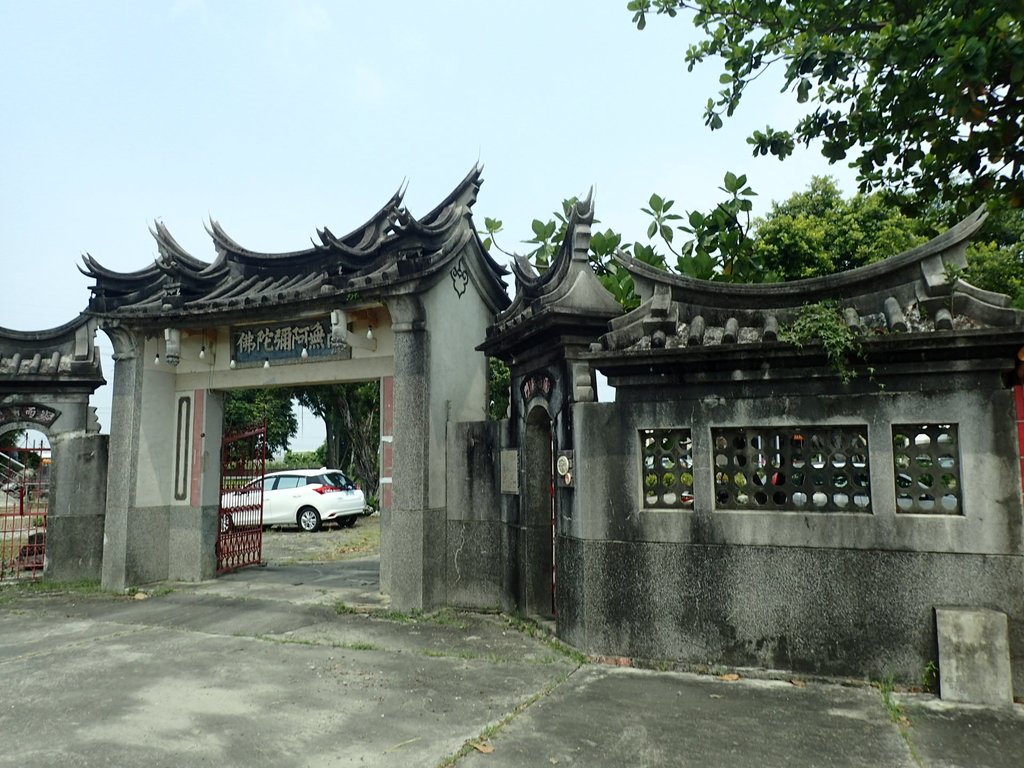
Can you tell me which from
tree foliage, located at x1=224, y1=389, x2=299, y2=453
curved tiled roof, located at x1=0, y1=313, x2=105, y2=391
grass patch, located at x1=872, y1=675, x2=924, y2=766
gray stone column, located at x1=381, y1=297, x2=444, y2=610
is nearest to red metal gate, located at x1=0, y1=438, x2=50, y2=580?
curved tiled roof, located at x1=0, y1=313, x2=105, y2=391

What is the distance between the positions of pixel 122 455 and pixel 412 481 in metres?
4.77

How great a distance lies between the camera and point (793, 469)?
595 centimetres

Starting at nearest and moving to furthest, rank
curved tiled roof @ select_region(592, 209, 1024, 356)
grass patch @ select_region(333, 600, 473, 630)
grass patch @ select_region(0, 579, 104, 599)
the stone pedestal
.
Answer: the stone pedestal → curved tiled roof @ select_region(592, 209, 1024, 356) → grass patch @ select_region(333, 600, 473, 630) → grass patch @ select_region(0, 579, 104, 599)

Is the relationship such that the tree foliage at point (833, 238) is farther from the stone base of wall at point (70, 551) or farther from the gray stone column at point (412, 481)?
the stone base of wall at point (70, 551)

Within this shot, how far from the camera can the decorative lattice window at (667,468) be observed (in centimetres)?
630

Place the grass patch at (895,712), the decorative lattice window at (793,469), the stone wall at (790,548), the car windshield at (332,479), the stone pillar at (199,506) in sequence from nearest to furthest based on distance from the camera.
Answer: the grass patch at (895,712) → the stone wall at (790,548) → the decorative lattice window at (793,469) → the stone pillar at (199,506) → the car windshield at (332,479)

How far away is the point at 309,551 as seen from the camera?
1498 centimetres

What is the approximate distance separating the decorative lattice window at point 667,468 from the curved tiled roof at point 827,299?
2.80 ft

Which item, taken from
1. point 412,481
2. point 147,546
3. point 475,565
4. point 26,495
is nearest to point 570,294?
point 412,481

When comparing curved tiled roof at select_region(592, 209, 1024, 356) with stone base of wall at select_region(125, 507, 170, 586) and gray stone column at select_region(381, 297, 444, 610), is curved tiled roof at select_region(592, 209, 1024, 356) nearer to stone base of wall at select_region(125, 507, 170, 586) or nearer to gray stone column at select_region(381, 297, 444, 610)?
gray stone column at select_region(381, 297, 444, 610)

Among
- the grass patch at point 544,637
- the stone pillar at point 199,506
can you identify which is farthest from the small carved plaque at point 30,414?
the grass patch at point 544,637

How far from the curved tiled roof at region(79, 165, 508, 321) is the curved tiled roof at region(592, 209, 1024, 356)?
2.97 meters

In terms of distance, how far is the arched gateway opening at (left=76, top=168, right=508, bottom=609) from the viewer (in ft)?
27.2

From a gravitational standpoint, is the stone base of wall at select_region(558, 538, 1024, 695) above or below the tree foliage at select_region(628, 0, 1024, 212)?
below
